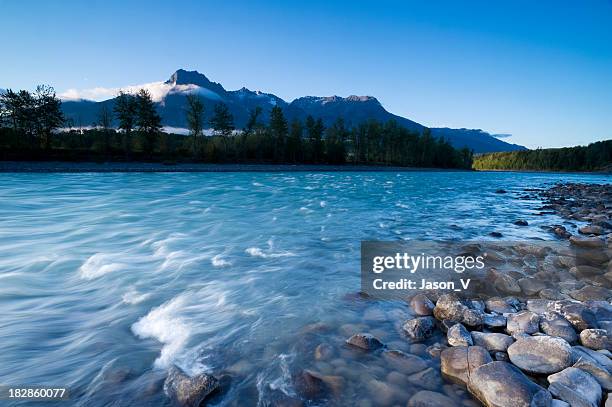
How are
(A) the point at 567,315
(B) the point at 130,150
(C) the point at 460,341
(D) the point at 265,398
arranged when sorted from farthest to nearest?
(B) the point at 130,150 → (A) the point at 567,315 → (C) the point at 460,341 → (D) the point at 265,398

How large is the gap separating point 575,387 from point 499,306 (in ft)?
8.68

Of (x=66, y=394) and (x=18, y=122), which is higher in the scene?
(x=18, y=122)

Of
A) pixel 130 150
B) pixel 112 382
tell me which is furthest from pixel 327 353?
pixel 130 150

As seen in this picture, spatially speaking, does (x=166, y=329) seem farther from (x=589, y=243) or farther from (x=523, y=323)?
(x=589, y=243)

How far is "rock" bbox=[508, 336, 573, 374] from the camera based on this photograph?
4.26 meters

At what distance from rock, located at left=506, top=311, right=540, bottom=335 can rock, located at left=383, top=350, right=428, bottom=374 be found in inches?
73.2

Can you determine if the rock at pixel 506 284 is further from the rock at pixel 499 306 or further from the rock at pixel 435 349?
the rock at pixel 435 349

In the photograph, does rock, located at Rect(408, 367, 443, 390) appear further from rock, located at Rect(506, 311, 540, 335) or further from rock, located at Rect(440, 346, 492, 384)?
rock, located at Rect(506, 311, 540, 335)

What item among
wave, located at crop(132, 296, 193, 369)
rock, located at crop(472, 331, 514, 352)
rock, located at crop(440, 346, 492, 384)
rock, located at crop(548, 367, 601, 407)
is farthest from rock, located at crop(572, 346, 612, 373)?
wave, located at crop(132, 296, 193, 369)

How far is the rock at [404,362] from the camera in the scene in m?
4.59

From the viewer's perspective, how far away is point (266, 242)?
12922mm

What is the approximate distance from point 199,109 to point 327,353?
288 feet

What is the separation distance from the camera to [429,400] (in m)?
3.93

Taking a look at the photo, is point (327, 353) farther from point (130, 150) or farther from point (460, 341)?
point (130, 150)
